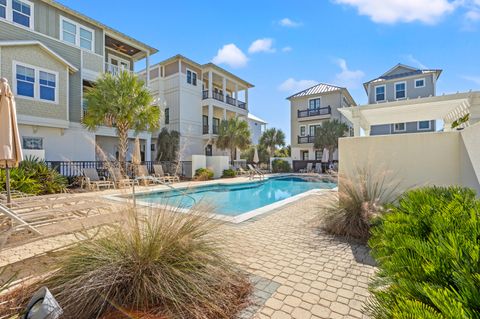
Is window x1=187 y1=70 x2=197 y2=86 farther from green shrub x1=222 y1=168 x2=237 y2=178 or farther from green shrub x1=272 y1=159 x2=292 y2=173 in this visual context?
green shrub x1=272 y1=159 x2=292 y2=173

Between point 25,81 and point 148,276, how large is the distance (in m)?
15.2

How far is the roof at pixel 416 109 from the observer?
766 cm

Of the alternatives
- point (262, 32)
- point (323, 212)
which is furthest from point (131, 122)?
point (323, 212)

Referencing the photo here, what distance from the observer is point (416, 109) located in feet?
30.5

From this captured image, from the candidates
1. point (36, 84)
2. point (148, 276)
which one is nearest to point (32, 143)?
point (36, 84)

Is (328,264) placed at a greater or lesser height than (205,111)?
lesser

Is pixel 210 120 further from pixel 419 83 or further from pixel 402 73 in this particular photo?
pixel 419 83

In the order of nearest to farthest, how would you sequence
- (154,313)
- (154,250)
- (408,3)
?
(154,313)
(154,250)
(408,3)

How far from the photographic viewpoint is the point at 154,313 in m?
2.26

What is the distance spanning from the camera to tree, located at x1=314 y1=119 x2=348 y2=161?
23.8 meters

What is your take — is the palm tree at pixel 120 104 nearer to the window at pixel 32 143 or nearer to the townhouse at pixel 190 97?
the window at pixel 32 143

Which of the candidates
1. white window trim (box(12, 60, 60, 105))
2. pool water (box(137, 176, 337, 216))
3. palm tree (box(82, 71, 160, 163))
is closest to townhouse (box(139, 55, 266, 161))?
palm tree (box(82, 71, 160, 163))

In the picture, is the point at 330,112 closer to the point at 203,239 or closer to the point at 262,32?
the point at 262,32

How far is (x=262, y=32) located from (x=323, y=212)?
11.0 m
